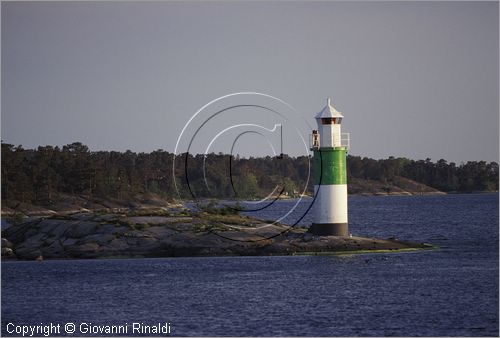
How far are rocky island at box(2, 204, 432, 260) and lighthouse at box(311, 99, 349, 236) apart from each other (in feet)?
3.42

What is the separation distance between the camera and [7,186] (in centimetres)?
17475

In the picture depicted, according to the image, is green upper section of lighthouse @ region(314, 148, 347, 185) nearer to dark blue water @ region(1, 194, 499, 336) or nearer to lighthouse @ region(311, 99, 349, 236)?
lighthouse @ region(311, 99, 349, 236)

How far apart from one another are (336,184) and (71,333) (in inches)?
1071

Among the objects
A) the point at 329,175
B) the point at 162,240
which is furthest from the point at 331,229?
the point at 162,240

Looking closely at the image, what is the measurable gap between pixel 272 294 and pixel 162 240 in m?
18.2

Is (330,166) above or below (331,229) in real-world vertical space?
above

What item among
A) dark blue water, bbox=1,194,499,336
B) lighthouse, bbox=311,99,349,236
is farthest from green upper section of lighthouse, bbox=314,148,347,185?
dark blue water, bbox=1,194,499,336

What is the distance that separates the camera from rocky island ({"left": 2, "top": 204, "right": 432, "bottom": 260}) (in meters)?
73.2

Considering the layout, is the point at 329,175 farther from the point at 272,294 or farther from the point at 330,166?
the point at 272,294

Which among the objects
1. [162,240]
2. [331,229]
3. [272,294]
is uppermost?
[331,229]

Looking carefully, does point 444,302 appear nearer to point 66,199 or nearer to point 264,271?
point 264,271

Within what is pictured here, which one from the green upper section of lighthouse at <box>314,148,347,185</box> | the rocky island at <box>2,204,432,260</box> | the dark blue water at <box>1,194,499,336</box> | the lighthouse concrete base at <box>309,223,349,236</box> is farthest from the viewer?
the rocky island at <box>2,204,432,260</box>

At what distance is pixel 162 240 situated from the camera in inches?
2938

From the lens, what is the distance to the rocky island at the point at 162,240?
240ft
